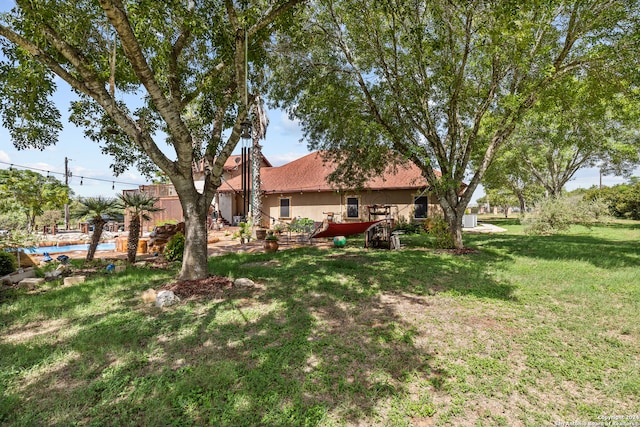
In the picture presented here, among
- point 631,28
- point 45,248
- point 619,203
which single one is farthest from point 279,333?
point 619,203

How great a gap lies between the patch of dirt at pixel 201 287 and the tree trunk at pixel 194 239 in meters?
0.20

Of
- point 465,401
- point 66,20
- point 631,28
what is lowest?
point 465,401

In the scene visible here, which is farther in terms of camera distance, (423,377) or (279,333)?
(279,333)

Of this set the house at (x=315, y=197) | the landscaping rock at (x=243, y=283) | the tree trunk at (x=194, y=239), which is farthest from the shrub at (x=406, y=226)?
the tree trunk at (x=194, y=239)

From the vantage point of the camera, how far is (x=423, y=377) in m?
2.98

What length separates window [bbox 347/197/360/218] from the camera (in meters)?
18.8

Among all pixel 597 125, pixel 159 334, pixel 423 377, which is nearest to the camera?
pixel 423 377

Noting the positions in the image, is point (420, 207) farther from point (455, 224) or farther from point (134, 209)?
point (134, 209)

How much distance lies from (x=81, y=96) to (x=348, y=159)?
8160mm

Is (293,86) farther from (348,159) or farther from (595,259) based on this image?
(595,259)

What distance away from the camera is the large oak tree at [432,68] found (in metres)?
7.23

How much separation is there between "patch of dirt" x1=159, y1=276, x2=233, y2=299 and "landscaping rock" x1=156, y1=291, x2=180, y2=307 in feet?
0.89

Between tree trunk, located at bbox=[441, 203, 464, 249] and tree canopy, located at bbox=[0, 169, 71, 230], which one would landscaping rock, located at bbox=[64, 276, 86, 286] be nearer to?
tree canopy, located at bbox=[0, 169, 71, 230]

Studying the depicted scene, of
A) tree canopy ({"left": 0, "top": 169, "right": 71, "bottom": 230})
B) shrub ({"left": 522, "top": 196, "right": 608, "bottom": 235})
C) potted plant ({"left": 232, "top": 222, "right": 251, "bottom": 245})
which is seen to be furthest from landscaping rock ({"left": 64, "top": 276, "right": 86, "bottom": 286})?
shrub ({"left": 522, "top": 196, "right": 608, "bottom": 235})
